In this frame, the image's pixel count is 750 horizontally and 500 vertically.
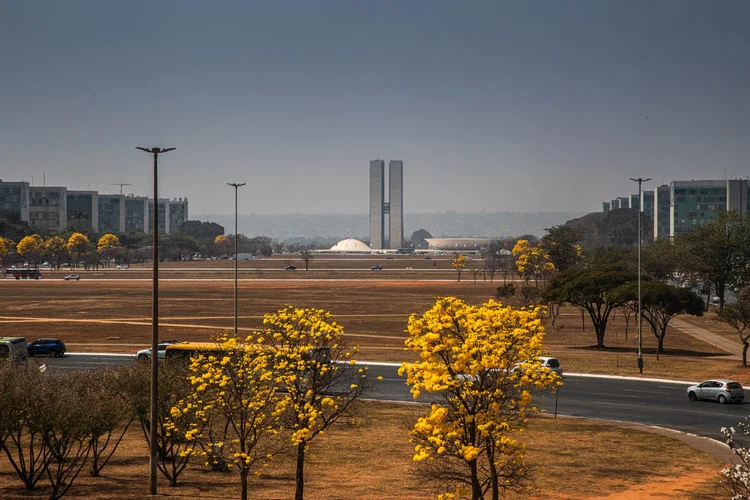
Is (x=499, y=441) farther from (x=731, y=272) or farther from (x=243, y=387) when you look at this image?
(x=731, y=272)

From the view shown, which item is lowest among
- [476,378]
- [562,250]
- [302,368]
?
[476,378]

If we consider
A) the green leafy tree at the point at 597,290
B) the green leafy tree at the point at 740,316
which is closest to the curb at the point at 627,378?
the green leafy tree at the point at 740,316

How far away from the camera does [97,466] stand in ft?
97.0

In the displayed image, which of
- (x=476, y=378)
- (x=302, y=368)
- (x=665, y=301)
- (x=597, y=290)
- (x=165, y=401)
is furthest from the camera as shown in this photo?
(x=597, y=290)

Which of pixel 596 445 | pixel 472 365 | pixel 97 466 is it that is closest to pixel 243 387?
pixel 472 365

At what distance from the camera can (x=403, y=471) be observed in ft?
98.9

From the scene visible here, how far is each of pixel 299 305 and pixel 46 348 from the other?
4211cm

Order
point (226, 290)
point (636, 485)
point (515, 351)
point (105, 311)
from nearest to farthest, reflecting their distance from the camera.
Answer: point (515, 351)
point (636, 485)
point (105, 311)
point (226, 290)

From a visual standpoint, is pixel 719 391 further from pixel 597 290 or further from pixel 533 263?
pixel 533 263

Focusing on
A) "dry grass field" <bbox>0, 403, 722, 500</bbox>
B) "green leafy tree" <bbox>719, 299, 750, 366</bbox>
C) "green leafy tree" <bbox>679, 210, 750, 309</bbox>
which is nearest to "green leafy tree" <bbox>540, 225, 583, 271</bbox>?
"green leafy tree" <bbox>679, 210, 750, 309</bbox>

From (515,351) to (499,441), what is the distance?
109 inches

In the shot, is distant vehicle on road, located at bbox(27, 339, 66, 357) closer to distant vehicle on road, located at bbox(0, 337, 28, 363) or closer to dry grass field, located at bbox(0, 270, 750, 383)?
dry grass field, located at bbox(0, 270, 750, 383)

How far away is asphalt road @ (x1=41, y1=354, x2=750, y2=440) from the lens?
39.2 metres

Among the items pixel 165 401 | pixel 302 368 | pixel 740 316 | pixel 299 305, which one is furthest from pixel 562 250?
pixel 302 368
